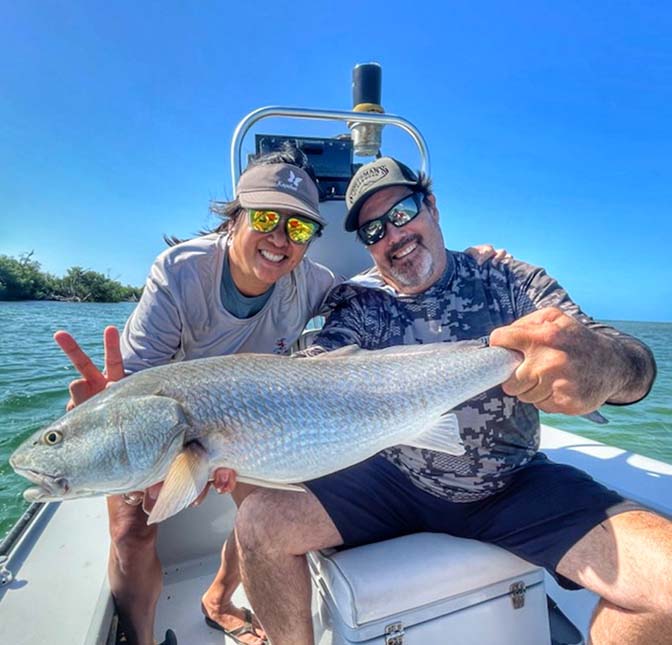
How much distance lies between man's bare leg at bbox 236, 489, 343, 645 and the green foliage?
70477 mm

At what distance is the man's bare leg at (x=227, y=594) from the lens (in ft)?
9.11

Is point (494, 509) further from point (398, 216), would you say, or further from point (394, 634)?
point (398, 216)

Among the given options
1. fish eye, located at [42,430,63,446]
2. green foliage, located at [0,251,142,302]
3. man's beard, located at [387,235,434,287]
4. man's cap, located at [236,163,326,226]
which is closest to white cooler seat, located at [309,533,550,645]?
fish eye, located at [42,430,63,446]

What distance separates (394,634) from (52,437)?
5.43 feet

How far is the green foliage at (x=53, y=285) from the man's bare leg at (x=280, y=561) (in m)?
70.5

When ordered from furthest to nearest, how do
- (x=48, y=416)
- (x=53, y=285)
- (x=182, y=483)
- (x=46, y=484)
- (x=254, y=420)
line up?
1. (x=53, y=285)
2. (x=48, y=416)
3. (x=254, y=420)
4. (x=182, y=483)
5. (x=46, y=484)

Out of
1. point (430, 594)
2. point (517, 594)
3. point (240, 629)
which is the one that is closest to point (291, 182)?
point (430, 594)

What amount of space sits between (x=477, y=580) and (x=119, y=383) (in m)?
1.87

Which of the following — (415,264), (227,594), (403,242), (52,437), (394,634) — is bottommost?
(227,594)

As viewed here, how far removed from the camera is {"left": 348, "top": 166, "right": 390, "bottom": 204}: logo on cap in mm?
2815

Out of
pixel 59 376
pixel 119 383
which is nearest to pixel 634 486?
pixel 119 383

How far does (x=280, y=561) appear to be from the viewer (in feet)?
6.91

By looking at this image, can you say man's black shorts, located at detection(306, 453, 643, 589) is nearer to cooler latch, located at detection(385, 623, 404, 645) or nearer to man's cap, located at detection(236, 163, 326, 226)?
cooler latch, located at detection(385, 623, 404, 645)

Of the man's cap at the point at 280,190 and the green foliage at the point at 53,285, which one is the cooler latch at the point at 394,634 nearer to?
the man's cap at the point at 280,190
